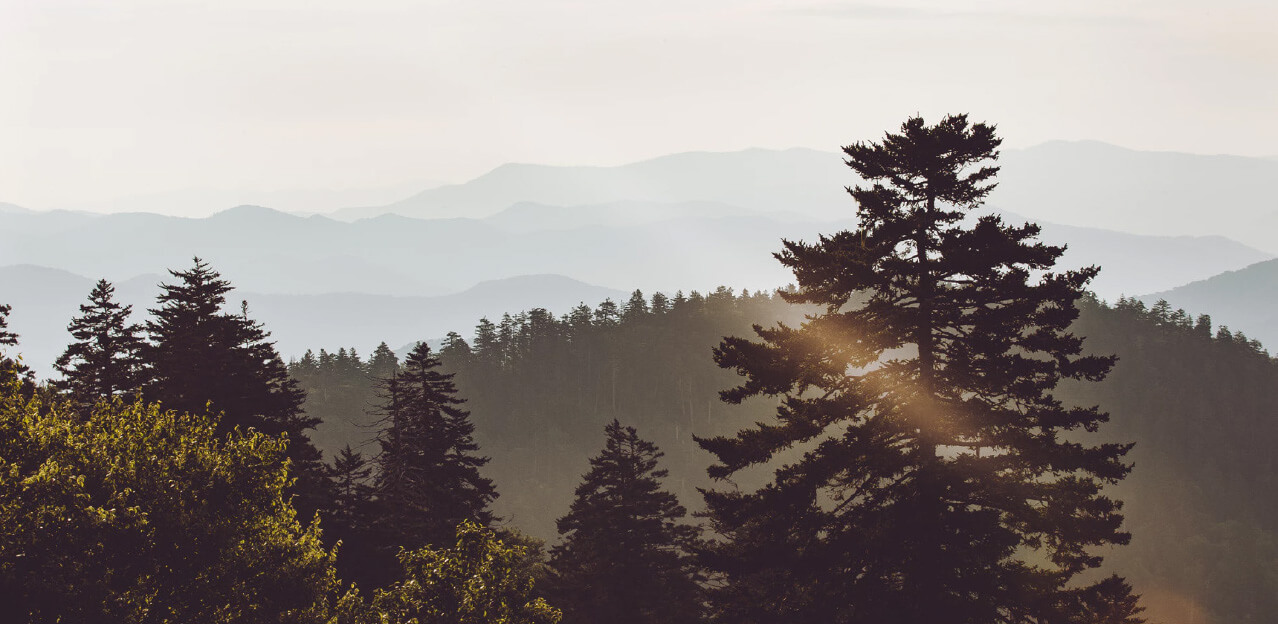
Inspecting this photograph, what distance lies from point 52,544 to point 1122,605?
73.2ft

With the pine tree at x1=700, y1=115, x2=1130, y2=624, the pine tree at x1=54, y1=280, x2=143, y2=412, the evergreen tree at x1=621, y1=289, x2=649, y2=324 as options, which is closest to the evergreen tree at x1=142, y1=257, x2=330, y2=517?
the pine tree at x1=54, y1=280, x2=143, y2=412

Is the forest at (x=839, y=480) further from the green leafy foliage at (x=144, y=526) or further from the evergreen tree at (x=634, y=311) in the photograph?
the evergreen tree at (x=634, y=311)

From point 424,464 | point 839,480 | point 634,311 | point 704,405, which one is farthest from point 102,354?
point 634,311

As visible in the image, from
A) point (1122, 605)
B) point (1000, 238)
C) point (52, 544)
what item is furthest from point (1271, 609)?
point (52, 544)

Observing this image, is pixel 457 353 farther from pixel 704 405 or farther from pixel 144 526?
pixel 144 526

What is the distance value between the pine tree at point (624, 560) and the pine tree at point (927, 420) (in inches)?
682

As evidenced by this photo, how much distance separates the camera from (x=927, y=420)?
1670 cm

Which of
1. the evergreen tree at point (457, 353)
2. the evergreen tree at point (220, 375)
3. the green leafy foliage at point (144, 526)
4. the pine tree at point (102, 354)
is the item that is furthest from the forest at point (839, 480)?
the evergreen tree at point (457, 353)

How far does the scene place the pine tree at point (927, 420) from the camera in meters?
16.4

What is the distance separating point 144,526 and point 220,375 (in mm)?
22656

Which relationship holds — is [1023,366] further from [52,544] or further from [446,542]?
[446,542]

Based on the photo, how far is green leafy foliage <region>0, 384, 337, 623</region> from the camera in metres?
16.1

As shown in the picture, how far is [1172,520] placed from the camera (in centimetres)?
15062

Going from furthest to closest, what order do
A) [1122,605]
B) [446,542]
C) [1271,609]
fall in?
[1271,609] → [446,542] → [1122,605]
